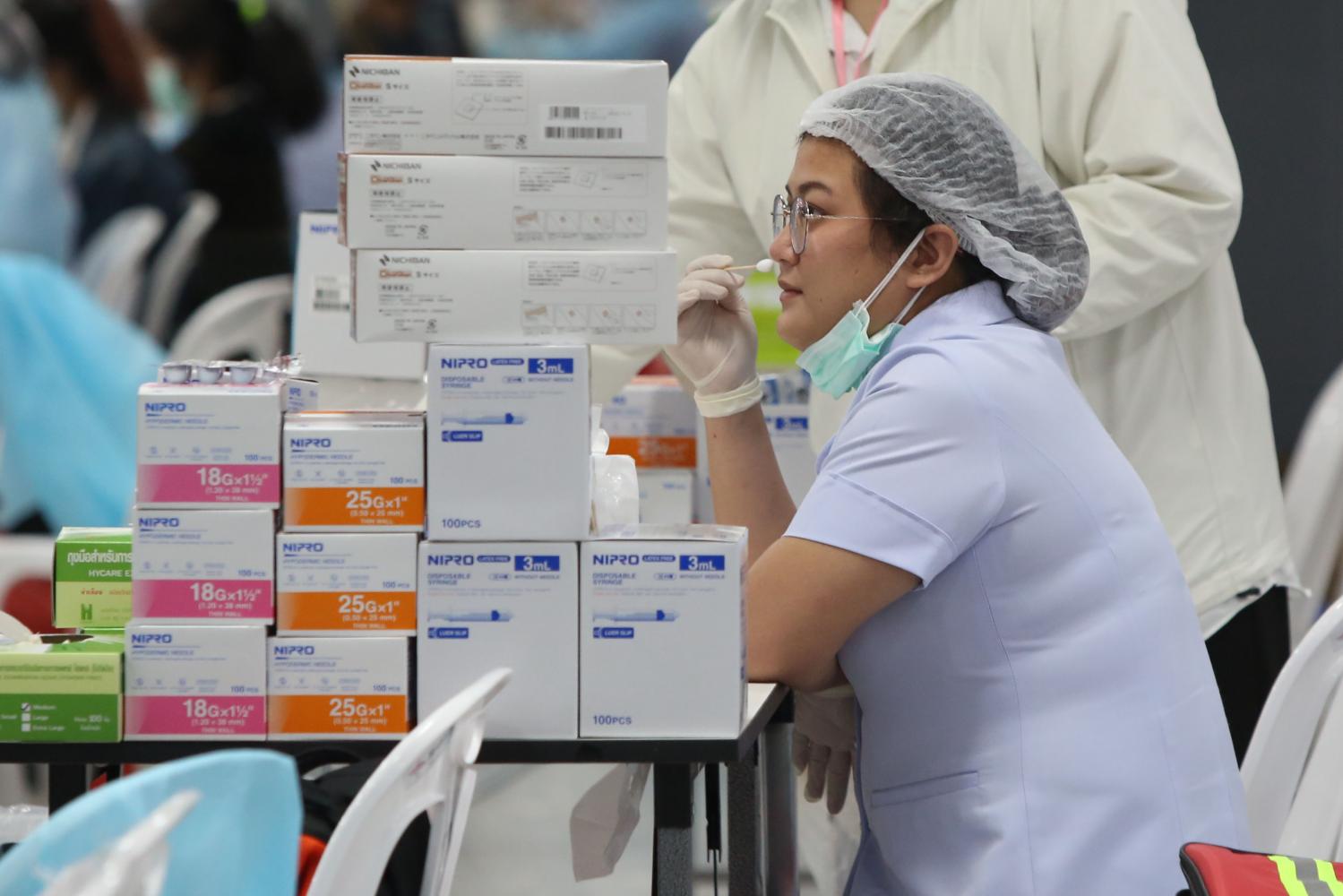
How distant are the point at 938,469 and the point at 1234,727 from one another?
124 cm

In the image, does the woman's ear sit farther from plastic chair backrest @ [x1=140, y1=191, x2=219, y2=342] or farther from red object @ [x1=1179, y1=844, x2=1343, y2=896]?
plastic chair backrest @ [x1=140, y1=191, x2=219, y2=342]

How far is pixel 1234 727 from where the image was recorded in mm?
2812

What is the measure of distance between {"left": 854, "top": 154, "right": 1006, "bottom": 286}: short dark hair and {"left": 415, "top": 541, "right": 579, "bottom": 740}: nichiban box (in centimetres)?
63

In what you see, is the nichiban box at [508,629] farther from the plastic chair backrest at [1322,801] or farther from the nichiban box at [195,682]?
the plastic chair backrest at [1322,801]

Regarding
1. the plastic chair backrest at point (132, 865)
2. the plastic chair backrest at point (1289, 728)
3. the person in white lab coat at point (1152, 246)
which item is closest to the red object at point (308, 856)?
the plastic chair backrest at point (132, 865)

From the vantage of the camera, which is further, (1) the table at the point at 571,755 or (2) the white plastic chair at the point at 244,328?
(2) the white plastic chair at the point at 244,328

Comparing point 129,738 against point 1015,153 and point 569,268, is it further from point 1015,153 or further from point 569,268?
point 1015,153

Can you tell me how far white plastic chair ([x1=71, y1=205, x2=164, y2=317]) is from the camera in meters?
6.17

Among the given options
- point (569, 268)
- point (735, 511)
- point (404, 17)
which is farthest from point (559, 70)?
point (404, 17)

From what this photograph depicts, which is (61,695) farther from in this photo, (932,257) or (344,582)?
(932,257)

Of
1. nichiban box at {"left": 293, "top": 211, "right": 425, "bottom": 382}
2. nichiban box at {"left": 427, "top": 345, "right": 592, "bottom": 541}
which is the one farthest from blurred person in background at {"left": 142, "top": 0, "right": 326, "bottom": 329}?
nichiban box at {"left": 427, "top": 345, "right": 592, "bottom": 541}

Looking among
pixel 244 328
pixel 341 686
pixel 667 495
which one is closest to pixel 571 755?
pixel 341 686

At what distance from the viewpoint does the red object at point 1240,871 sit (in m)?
1.59

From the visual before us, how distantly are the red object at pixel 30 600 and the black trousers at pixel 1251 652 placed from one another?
2.43 metres
